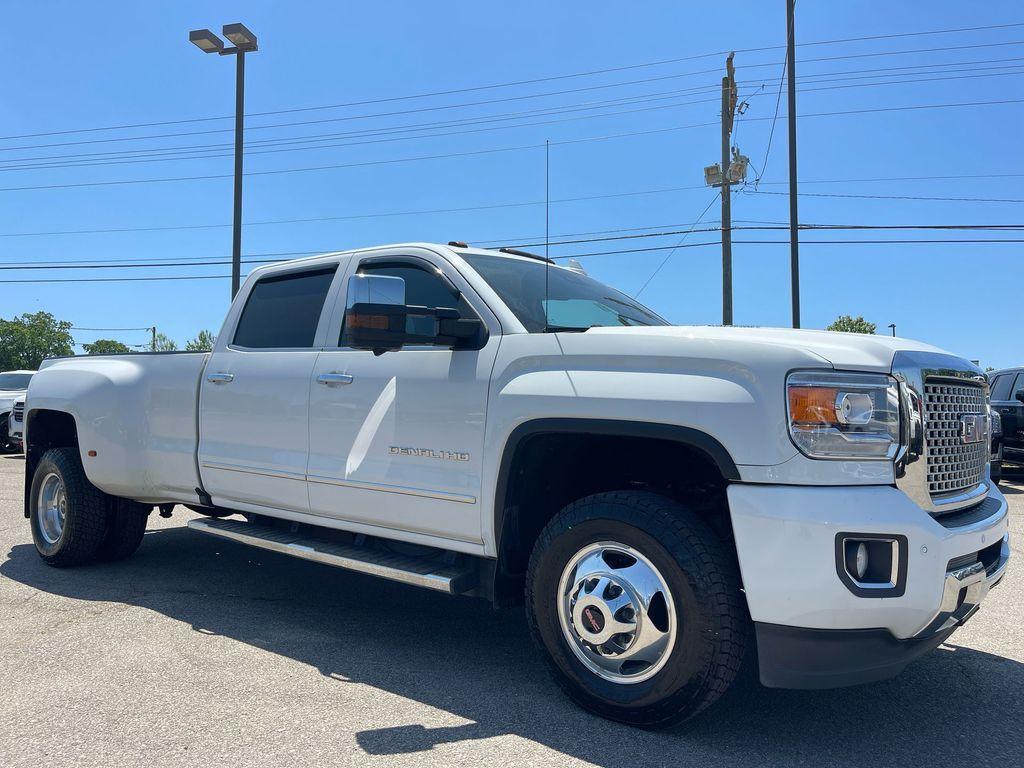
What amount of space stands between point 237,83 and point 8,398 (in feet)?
27.5

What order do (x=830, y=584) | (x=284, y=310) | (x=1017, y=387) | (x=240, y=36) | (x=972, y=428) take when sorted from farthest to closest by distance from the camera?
(x=240, y=36)
(x=1017, y=387)
(x=284, y=310)
(x=972, y=428)
(x=830, y=584)

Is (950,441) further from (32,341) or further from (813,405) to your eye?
(32,341)

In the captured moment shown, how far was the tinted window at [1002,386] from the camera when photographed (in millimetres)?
12273

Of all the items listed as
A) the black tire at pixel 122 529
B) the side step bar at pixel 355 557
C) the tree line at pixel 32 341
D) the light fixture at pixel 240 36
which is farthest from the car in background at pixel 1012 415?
the tree line at pixel 32 341

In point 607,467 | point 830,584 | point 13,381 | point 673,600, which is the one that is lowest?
point 673,600

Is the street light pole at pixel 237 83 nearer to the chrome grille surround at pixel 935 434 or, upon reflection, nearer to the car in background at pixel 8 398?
the car in background at pixel 8 398

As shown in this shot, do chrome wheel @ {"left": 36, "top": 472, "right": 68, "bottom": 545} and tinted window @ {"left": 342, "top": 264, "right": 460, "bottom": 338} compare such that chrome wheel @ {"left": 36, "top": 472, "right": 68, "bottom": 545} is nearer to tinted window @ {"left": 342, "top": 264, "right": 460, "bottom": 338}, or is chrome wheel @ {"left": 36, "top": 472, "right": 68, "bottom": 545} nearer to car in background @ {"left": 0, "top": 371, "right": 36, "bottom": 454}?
tinted window @ {"left": 342, "top": 264, "right": 460, "bottom": 338}

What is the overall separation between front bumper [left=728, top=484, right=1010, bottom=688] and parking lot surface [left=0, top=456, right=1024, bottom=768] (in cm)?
42

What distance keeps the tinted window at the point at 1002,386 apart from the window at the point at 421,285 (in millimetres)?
11386

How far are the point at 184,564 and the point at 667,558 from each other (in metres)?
4.33

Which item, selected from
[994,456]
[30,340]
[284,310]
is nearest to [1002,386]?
[994,456]

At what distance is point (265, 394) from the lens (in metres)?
4.47

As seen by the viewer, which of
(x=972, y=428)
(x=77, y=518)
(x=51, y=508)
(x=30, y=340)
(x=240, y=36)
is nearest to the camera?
(x=972, y=428)

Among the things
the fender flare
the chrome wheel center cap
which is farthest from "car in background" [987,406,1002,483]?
the chrome wheel center cap
